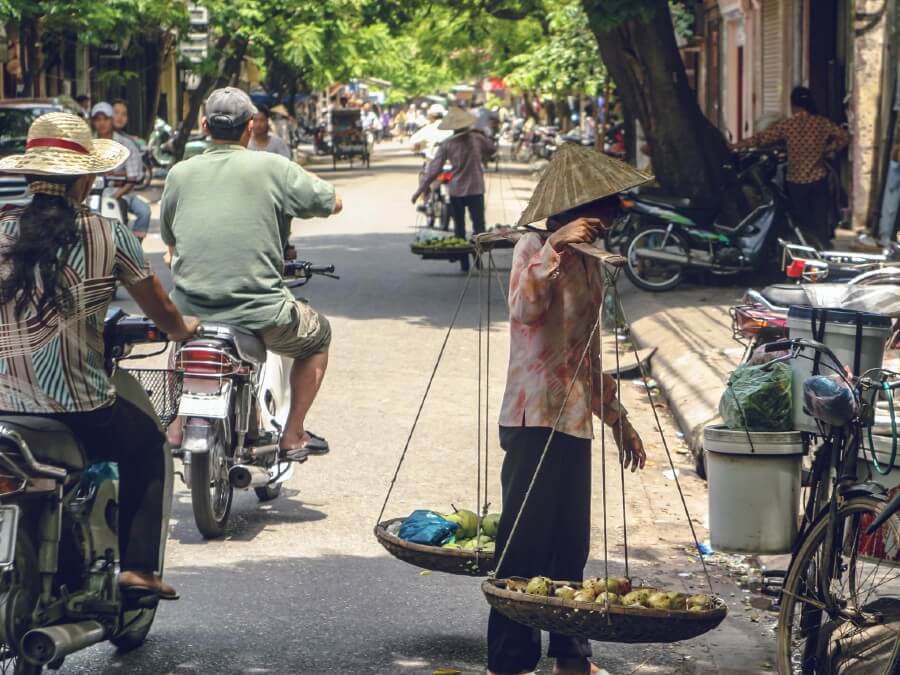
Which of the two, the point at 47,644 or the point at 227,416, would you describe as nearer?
the point at 47,644

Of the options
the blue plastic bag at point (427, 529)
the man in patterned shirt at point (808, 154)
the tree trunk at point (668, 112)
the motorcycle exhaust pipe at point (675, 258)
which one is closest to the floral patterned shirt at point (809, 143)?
the man in patterned shirt at point (808, 154)

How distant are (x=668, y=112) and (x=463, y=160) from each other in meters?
2.34

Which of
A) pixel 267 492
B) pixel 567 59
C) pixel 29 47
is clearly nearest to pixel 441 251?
pixel 267 492

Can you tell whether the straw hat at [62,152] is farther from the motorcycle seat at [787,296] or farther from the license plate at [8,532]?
the motorcycle seat at [787,296]

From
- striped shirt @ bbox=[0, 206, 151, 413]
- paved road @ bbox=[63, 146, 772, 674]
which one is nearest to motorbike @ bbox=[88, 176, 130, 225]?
paved road @ bbox=[63, 146, 772, 674]

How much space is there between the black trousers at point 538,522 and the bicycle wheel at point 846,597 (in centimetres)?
64

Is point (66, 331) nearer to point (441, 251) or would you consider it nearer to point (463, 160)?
point (441, 251)

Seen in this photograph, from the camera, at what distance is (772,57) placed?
23.0 metres

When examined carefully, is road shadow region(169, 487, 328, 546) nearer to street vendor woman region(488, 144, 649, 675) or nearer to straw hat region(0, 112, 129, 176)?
street vendor woman region(488, 144, 649, 675)

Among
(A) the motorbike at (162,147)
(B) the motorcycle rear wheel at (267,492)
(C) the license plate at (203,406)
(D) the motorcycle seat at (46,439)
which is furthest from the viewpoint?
(A) the motorbike at (162,147)

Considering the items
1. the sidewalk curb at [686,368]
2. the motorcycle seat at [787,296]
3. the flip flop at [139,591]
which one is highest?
the motorcycle seat at [787,296]

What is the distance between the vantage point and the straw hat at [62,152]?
171 inches

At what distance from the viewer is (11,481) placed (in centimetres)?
407

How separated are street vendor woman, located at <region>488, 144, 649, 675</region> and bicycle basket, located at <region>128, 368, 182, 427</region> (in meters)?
1.22
